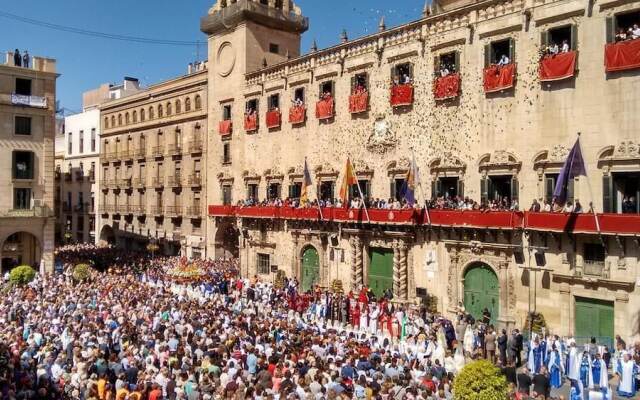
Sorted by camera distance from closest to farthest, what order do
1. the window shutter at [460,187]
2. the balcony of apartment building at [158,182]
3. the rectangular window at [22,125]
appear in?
the window shutter at [460,187] → the rectangular window at [22,125] → the balcony of apartment building at [158,182]

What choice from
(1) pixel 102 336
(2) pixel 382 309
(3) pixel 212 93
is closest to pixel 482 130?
(2) pixel 382 309

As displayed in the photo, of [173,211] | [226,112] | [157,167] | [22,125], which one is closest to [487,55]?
[226,112]

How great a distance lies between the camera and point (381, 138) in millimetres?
33094

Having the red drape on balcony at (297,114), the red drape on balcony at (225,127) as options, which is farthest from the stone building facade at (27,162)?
the red drape on balcony at (297,114)

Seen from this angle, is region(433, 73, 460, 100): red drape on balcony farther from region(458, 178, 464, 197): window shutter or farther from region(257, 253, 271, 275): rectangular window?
region(257, 253, 271, 275): rectangular window

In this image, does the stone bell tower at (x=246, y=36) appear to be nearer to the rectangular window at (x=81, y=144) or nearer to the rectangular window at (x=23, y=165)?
the rectangular window at (x=23, y=165)

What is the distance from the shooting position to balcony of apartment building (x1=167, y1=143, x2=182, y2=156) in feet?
166

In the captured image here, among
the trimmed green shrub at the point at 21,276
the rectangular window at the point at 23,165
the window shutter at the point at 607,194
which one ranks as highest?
the rectangular window at the point at 23,165

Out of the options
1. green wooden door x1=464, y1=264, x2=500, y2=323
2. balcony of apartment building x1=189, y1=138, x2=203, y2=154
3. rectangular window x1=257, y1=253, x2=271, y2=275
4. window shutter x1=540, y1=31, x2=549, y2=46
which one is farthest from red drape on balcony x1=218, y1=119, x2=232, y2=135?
window shutter x1=540, y1=31, x2=549, y2=46

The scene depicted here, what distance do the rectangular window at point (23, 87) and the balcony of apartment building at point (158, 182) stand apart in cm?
1358

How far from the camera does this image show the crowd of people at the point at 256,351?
15.9 meters

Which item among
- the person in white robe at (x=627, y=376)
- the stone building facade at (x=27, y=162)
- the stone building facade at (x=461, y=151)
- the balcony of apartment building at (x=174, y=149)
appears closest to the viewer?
the person in white robe at (x=627, y=376)

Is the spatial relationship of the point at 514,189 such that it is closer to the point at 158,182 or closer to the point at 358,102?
the point at 358,102

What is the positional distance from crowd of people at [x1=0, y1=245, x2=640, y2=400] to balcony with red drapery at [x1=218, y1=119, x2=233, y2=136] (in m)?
16.9
